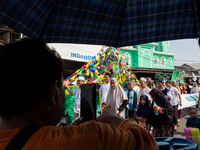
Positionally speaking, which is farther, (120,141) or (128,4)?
(128,4)

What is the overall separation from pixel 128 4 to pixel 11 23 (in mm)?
1332

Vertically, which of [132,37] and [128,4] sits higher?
[128,4]

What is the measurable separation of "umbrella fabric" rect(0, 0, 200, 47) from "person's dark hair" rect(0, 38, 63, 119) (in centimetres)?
116

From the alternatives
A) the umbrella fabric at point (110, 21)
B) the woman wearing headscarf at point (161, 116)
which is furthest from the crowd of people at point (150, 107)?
the umbrella fabric at point (110, 21)

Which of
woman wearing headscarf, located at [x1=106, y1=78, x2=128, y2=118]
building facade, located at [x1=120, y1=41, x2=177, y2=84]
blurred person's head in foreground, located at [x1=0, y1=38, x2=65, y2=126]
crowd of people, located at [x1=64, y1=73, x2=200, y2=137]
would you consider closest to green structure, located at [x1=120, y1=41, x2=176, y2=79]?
building facade, located at [x1=120, y1=41, x2=177, y2=84]

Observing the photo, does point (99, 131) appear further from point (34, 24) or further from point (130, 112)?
point (130, 112)

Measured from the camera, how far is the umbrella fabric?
1.96 meters

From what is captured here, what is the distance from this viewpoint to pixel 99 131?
742 millimetres

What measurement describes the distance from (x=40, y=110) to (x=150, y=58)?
25213 mm

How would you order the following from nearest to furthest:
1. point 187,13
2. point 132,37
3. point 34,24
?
point 34,24 → point 187,13 → point 132,37

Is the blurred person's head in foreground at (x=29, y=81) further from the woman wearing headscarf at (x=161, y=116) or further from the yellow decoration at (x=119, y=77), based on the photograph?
the yellow decoration at (x=119, y=77)

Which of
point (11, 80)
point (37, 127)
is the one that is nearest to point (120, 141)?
point (37, 127)

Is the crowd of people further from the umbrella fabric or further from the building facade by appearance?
the building facade

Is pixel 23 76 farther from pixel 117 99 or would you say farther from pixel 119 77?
pixel 119 77
